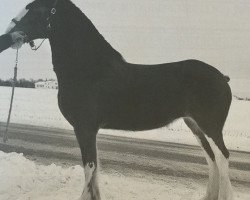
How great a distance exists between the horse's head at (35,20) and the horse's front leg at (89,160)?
639 millimetres

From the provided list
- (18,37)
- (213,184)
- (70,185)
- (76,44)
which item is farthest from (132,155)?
(18,37)

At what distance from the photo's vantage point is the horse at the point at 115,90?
2340 millimetres

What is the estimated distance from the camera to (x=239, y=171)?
8.50ft

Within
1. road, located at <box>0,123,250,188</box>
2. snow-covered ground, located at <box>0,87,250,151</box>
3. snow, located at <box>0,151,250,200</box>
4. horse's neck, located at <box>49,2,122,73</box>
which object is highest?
horse's neck, located at <box>49,2,122,73</box>

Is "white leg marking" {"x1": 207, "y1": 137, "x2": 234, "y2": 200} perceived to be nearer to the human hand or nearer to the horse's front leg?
the horse's front leg

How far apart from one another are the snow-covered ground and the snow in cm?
28

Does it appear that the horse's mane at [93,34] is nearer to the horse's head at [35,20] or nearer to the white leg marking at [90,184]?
the horse's head at [35,20]

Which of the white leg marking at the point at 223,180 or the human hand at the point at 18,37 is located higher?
the human hand at the point at 18,37

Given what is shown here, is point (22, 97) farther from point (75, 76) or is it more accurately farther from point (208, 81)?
point (208, 81)

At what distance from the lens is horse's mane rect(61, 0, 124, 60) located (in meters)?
2.44

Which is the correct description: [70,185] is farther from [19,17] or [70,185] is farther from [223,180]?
[19,17]

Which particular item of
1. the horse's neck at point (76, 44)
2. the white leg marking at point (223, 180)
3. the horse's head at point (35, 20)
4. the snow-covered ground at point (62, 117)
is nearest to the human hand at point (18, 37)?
the horse's head at point (35, 20)

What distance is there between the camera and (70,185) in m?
2.54

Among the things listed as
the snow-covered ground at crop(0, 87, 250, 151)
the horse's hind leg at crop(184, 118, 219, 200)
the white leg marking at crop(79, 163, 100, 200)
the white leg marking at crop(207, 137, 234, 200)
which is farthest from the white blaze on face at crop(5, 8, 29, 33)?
the white leg marking at crop(207, 137, 234, 200)
